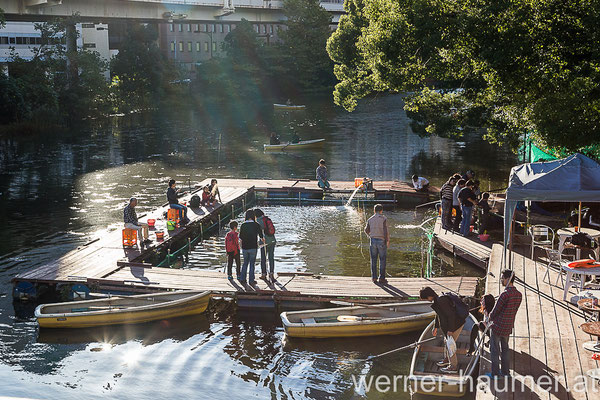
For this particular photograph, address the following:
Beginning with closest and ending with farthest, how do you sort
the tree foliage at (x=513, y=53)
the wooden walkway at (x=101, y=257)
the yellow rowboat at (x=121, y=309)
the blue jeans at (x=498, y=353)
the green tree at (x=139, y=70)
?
the blue jeans at (x=498, y=353)
the yellow rowboat at (x=121, y=309)
the wooden walkway at (x=101, y=257)
the tree foliage at (x=513, y=53)
the green tree at (x=139, y=70)

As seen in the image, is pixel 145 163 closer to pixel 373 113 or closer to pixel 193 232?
pixel 193 232

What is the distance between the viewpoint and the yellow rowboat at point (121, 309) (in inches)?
748

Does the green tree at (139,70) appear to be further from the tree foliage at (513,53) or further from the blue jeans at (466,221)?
the blue jeans at (466,221)

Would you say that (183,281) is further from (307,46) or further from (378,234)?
(307,46)

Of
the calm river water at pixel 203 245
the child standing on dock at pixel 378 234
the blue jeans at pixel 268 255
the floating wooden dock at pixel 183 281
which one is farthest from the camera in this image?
the blue jeans at pixel 268 255

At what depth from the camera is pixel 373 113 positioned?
269ft

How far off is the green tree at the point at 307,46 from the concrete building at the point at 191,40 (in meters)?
12.9

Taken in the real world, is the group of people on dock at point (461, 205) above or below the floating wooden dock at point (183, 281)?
above

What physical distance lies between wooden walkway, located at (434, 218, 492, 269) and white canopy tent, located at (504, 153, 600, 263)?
4509 millimetres

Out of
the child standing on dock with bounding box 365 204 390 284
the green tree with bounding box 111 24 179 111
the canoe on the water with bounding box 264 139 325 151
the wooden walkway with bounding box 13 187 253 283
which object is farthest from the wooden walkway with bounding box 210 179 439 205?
the green tree with bounding box 111 24 179 111

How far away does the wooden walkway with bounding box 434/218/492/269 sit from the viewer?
23.1m

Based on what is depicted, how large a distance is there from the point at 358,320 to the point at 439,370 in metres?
3.83

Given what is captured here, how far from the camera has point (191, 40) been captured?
425 ft

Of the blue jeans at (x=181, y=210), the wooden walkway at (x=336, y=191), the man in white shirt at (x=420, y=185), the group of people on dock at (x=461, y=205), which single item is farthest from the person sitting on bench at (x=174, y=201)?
the man in white shirt at (x=420, y=185)
